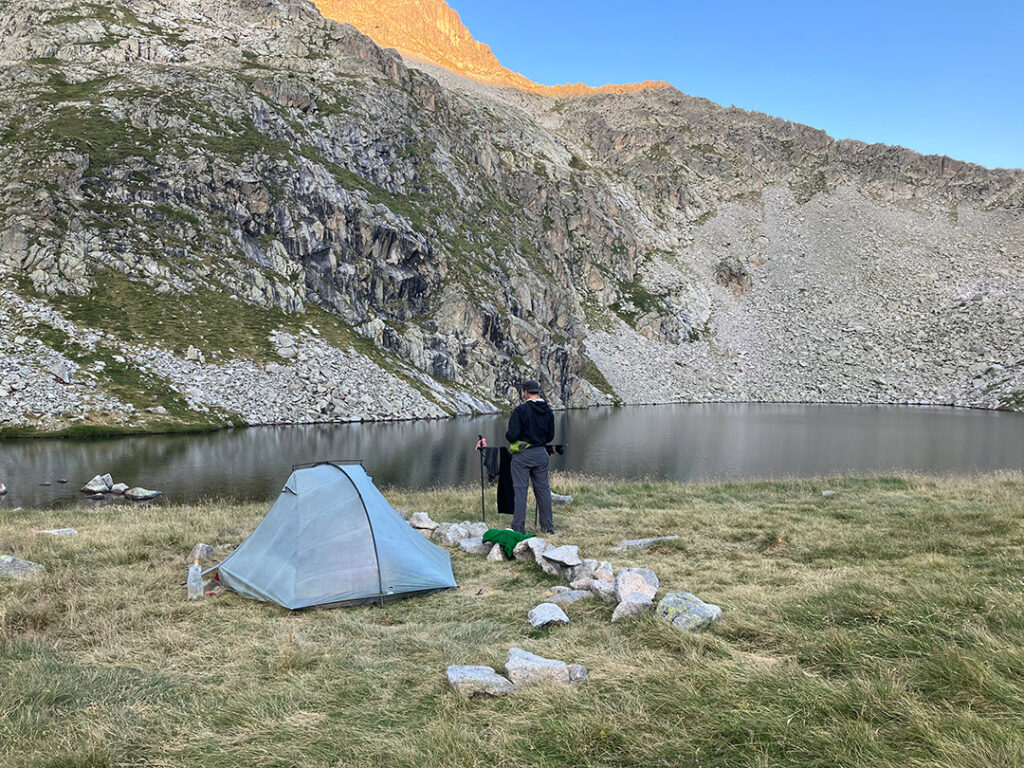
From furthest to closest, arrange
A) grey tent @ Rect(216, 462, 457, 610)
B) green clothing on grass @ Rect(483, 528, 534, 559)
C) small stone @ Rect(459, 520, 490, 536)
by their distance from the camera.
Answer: small stone @ Rect(459, 520, 490, 536)
green clothing on grass @ Rect(483, 528, 534, 559)
grey tent @ Rect(216, 462, 457, 610)

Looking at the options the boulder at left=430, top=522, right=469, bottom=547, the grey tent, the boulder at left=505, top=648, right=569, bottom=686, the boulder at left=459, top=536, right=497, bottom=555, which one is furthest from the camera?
the boulder at left=430, top=522, right=469, bottom=547

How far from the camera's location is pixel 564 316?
329ft

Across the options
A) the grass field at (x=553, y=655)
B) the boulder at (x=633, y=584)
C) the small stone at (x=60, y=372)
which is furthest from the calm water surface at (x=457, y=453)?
the boulder at (x=633, y=584)

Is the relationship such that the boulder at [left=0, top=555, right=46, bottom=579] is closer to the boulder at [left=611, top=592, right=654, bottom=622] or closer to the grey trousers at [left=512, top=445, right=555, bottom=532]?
the grey trousers at [left=512, top=445, right=555, bottom=532]

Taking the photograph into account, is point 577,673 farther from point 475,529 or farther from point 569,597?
point 475,529

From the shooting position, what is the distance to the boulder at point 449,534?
13.2m

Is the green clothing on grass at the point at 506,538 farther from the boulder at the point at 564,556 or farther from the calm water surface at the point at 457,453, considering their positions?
the calm water surface at the point at 457,453

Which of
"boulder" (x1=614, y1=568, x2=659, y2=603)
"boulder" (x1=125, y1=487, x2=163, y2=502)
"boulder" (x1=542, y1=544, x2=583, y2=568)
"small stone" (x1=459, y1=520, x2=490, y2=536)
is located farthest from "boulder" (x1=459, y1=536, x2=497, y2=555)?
"boulder" (x1=125, y1=487, x2=163, y2=502)

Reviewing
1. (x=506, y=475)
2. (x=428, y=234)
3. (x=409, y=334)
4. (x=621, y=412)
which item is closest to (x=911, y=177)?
(x=621, y=412)

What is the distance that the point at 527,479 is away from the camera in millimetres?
13789

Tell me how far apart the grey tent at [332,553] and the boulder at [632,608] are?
3618 millimetres

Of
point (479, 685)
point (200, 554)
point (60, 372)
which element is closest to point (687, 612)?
point (479, 685)

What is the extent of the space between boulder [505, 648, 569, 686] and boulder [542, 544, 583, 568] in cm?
426

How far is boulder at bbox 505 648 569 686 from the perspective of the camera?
5.67 metres
